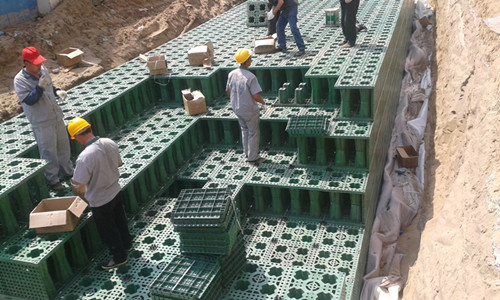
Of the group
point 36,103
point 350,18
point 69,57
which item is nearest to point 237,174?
point 36,103

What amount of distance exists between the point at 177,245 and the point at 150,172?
4.67ft

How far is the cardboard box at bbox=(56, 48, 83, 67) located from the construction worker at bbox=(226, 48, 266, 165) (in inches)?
266

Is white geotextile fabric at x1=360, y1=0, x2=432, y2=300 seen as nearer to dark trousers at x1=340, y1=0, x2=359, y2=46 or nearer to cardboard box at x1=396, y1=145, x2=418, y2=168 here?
cardboard box at x1=396, y1=145, x2=418, y2=168

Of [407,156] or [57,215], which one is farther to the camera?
[407,156]

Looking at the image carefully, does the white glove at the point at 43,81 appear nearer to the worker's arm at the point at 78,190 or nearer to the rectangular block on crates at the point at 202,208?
the worker's arm at the point at 78,190

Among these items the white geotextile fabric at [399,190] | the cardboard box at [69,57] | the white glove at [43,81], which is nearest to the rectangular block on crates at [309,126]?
the white geotextile fabric at [399,190]

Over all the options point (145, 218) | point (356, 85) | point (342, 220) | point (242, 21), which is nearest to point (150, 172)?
point (145, 218)

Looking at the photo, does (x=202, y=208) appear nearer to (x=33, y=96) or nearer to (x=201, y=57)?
(x=33, y=96)

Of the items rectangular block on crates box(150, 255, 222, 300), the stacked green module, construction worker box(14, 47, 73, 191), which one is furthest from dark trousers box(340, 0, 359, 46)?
rectangular block on crates box(150, 255, 222, 300)

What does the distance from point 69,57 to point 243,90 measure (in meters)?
7.04

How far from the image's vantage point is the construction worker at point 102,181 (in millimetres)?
5270

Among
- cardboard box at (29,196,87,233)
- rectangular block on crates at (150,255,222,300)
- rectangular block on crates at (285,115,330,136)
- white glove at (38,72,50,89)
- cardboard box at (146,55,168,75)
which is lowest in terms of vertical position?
rectangular block on crates at (150,255,222,300)

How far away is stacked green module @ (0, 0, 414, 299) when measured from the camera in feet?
18.3

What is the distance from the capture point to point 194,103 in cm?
827
